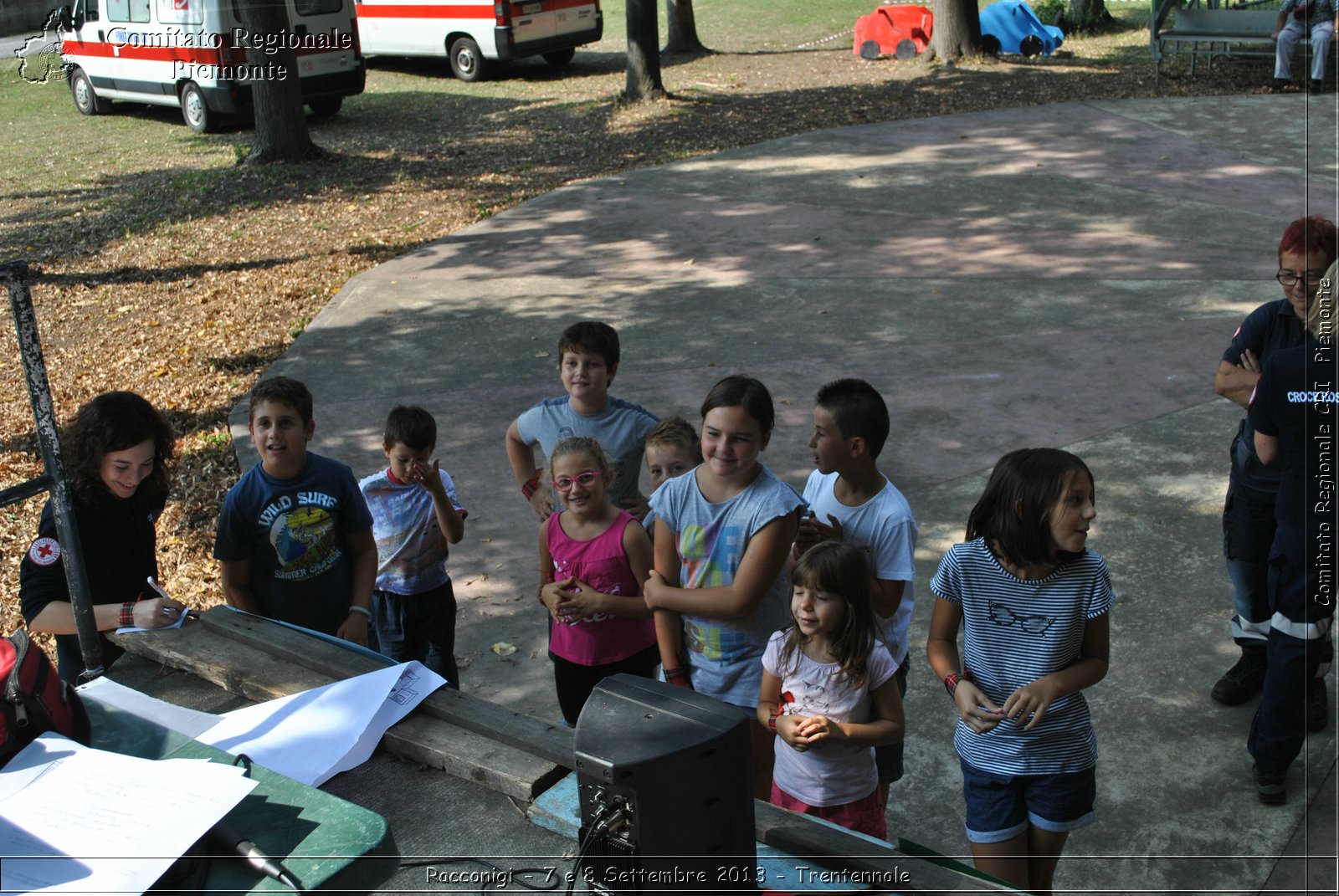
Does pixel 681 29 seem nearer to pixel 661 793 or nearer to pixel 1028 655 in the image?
pixel 1028 655

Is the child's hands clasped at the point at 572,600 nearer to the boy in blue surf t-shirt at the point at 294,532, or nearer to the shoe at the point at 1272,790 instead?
the boy in blue surf t-shirt at the point at 294,532

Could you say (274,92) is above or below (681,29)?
below

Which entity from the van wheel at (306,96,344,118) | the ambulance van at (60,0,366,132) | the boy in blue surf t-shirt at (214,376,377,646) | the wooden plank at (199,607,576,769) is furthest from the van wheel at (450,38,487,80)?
the wooden plank at (199,607,576,769)

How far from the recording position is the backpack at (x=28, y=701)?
2.32m

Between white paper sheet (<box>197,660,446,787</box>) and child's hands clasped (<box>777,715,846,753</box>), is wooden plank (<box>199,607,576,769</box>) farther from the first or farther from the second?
child's hands clasped (<box>777,715,846,753</box>)

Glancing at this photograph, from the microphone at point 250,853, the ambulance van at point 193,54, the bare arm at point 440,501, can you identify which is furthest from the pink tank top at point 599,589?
the ambulance van at point 193,54

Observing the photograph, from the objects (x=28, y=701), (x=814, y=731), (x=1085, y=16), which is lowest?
(x=814, y=731)

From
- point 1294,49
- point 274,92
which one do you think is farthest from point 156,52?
point 1294,49

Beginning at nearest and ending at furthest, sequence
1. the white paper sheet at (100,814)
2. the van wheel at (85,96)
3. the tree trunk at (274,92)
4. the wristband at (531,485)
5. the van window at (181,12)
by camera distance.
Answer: the white paper sheet at (100,814)
the wristband at (531,485)
the tree trunk at (274,92)
the van window at (181,12)
the van wheel at (85,96)

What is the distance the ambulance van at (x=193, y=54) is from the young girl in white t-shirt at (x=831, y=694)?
1366cm

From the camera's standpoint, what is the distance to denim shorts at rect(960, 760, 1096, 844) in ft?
10.4

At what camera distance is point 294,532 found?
3918 millimetres

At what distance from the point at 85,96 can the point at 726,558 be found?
18593mm

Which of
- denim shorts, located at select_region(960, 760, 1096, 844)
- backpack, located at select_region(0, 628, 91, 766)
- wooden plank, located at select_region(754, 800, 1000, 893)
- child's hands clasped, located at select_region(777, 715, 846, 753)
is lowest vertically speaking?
denim shorts, located at select_region(960, 760, 1096, 844)
